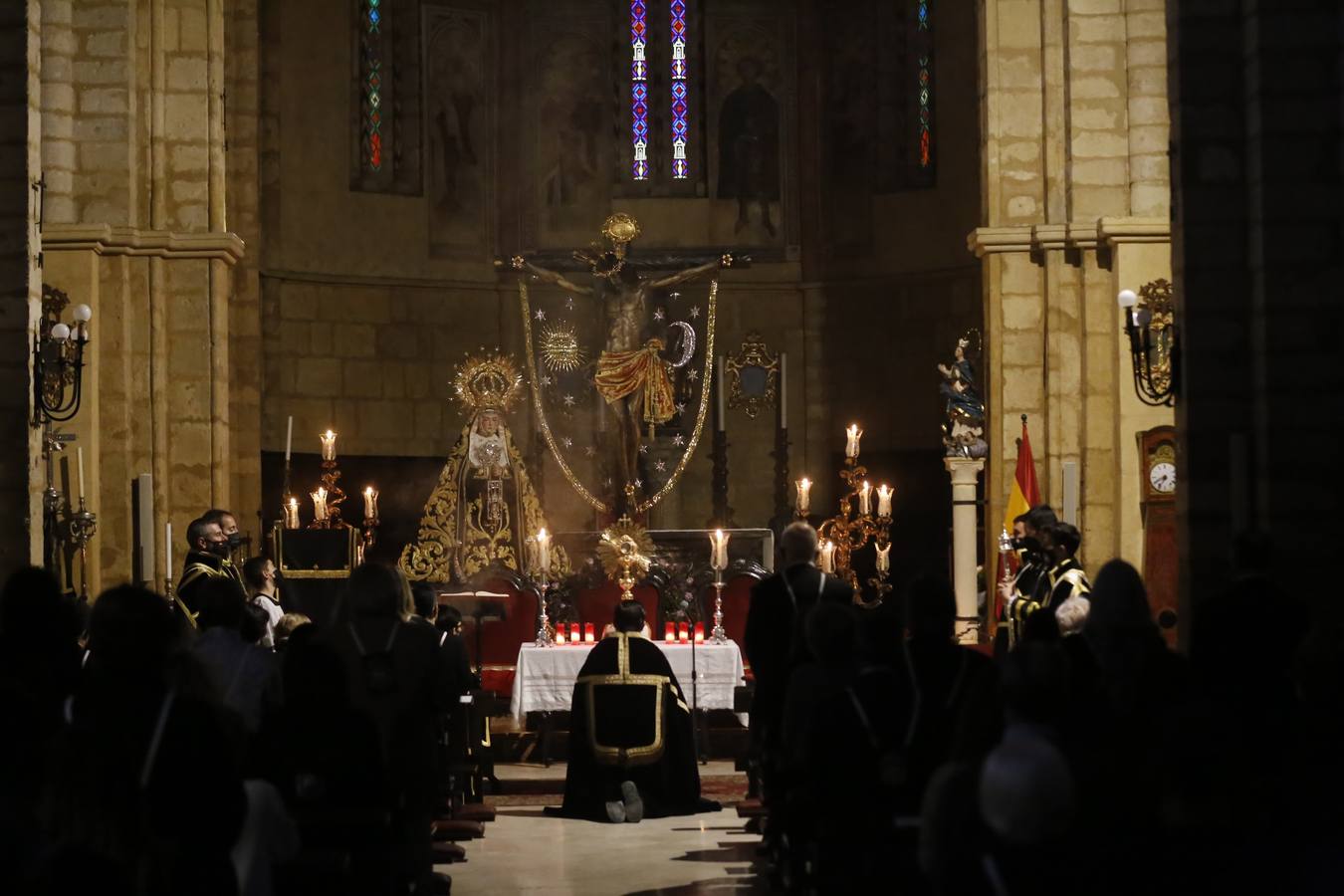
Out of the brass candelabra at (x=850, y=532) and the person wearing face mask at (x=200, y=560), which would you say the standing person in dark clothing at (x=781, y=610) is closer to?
the person wearing face mask at (x=200, y=560)

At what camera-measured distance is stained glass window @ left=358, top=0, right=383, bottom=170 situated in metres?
22.8

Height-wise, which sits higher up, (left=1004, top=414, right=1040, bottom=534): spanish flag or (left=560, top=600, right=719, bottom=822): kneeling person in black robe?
(left=1004, top=414, right=1040, bottom=534): spanish flag

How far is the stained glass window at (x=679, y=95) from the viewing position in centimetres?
2383

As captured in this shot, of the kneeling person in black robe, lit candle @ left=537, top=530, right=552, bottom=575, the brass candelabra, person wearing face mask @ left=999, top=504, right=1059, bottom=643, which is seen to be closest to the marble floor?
the kneeling person in black robe

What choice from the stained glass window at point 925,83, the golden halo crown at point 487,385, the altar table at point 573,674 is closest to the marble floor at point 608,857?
the altar table at point 573,674

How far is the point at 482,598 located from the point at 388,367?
7.66m

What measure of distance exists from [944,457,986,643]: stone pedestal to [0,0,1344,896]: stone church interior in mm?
60

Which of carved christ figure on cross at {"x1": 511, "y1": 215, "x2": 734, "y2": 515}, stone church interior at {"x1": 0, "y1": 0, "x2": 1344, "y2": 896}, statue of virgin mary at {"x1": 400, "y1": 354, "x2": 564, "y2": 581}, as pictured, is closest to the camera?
stone church interior at {"x1": 0, "y1": 0, "x2": 1344, "y2": 896}

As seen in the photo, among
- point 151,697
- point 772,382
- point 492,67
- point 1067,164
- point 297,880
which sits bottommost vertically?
point 297,880

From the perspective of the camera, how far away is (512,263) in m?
19.4

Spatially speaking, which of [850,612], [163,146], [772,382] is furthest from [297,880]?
[772,382]

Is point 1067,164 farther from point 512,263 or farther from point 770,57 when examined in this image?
point 770,57

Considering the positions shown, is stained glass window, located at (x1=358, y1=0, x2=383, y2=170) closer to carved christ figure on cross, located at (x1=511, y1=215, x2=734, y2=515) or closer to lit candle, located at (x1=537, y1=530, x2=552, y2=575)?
carved christ figure on cross, located at (x1=511, y1=215, x2=734, y2=515)

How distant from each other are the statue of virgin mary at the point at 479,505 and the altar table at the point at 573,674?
388 centimetres
